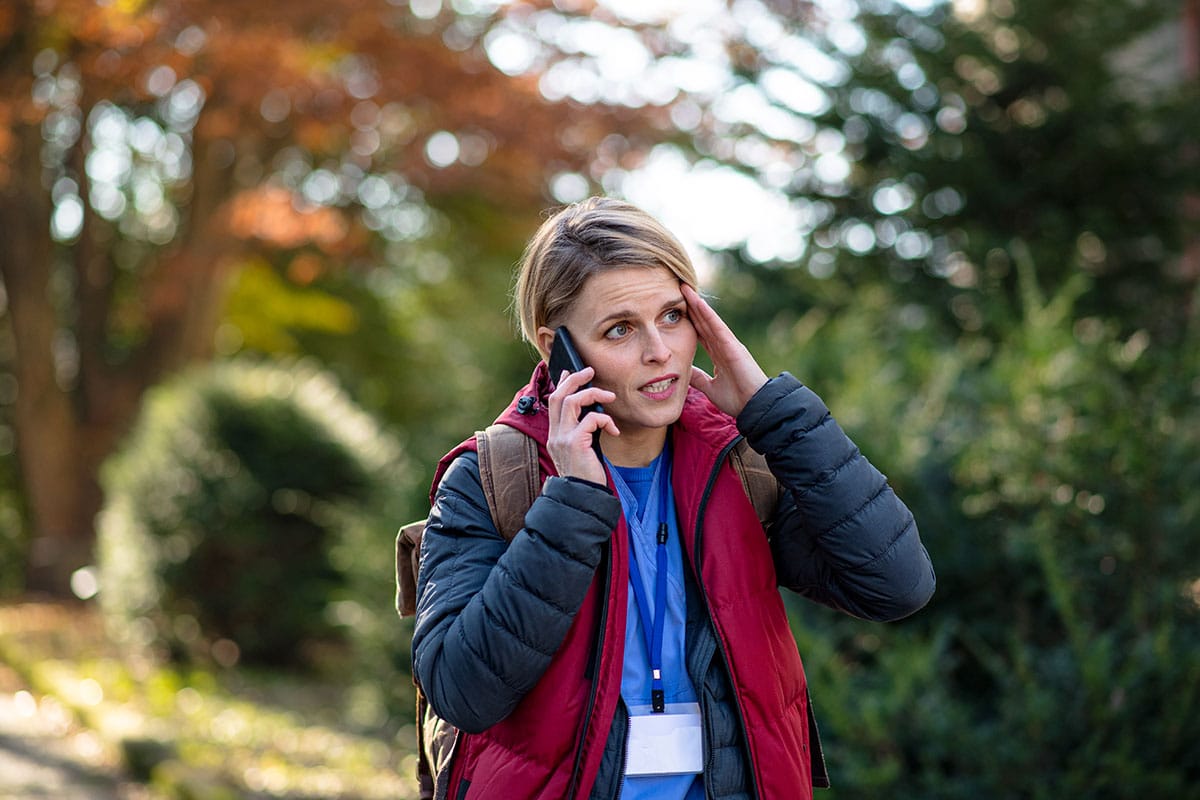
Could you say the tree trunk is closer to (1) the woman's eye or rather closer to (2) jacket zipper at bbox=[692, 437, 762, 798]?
(1) the woman's eye

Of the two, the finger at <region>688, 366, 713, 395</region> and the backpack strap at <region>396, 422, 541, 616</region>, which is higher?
the finger at <region>688, 366, 713, 395</region>

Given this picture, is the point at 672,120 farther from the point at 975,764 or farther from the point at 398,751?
the point at 975,764

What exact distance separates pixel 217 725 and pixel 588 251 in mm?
6589

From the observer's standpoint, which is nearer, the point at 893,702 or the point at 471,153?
the point at 893,702

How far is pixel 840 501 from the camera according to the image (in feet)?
7.80

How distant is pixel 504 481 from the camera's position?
2.40 m

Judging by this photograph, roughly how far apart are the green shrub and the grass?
1.03 feet

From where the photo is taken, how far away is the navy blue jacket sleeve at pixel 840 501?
238 centimetres

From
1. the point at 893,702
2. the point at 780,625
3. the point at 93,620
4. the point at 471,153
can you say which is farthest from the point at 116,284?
the point at 780,625

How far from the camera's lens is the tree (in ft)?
34.1

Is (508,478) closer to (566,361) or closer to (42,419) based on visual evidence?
(566,361)

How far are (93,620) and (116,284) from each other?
24.7 feet

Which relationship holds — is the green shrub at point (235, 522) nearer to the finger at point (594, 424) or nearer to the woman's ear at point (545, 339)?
the woman's ear at point (545, 339)

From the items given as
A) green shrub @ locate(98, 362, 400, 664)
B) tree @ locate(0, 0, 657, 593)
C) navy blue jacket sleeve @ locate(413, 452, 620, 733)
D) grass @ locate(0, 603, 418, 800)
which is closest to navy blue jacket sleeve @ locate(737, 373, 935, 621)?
navy blue jacket sleeve @ locate(413, 452, 620, 733)
